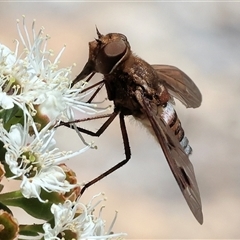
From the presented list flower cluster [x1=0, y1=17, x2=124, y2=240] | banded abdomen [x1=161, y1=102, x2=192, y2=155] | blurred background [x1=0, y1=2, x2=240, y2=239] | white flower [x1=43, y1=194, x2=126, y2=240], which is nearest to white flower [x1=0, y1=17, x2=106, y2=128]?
flower cluster [x1=0, y1=17, x2=124, y2=240]

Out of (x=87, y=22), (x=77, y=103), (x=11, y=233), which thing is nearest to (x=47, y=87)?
(x=77, y=103)

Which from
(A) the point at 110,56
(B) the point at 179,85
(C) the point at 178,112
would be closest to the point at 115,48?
(A) the point at 110,56

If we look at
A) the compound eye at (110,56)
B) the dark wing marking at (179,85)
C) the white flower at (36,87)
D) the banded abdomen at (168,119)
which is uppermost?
the dark wing marking at (179,85)

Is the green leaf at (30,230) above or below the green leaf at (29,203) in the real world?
below

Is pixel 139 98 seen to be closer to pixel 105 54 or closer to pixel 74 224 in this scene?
pixel 105 54

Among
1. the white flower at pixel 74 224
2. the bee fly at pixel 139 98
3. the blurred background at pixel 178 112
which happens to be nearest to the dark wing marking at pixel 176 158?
the bee fly at pixel 139 98

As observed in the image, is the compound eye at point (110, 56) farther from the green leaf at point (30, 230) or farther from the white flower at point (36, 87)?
the green leaf at point (30, 230)

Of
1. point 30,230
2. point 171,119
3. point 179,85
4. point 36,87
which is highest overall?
point 179,85
